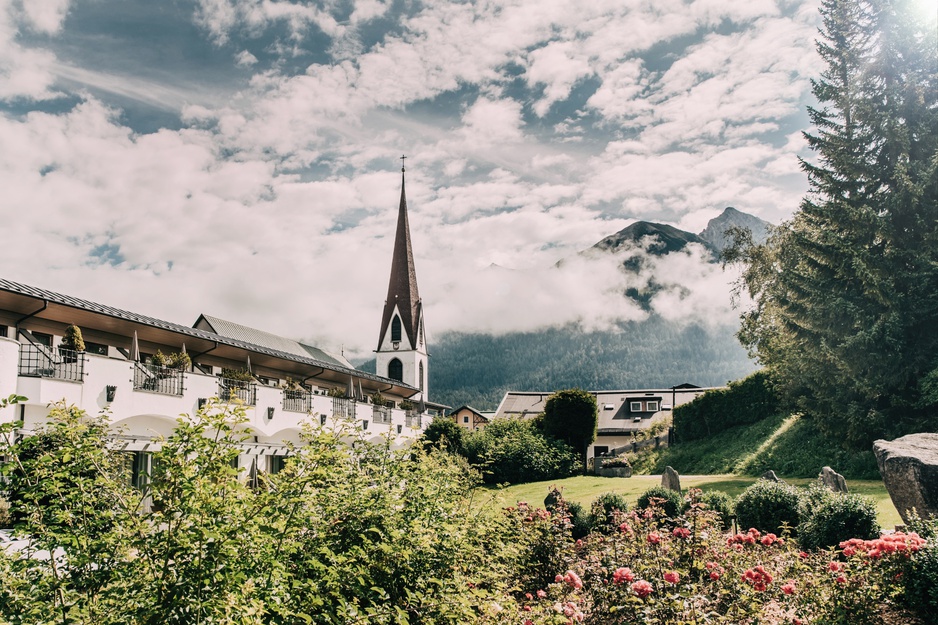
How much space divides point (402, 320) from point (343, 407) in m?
33.8

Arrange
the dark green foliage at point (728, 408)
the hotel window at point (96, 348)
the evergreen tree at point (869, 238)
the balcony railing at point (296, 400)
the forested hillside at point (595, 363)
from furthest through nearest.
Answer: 1. the forested hillside at point (595, 363)
2. the dark green foliage at point (728, 408)
3. the balcony railing at point (296, 400)
4. the evergreen tree at point (869, 238)
5. the hotel window at point (96, 348)

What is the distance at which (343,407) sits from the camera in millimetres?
28141

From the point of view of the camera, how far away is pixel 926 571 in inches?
275

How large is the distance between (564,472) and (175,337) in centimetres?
1815

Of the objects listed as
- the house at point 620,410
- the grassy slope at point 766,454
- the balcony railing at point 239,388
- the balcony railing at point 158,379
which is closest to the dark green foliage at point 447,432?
the grassy slope at point 766,454

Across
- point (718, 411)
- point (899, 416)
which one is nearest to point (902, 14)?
point (899, 416)

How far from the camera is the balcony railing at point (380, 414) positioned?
103 feet

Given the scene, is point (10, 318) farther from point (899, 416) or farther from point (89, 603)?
point (899, 416)

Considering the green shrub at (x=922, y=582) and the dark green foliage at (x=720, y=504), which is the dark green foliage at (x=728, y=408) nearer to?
the dark green foliage at (x=720, y=504)

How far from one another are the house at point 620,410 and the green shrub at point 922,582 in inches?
1841

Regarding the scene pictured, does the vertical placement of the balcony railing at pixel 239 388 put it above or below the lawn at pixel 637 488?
above

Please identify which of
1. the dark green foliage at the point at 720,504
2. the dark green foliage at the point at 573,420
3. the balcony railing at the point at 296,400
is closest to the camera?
the dark green foliage at the point at 720,504

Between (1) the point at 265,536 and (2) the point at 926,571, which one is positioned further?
(2) the point at 926,571

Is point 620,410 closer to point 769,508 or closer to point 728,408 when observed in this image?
point 728,408
